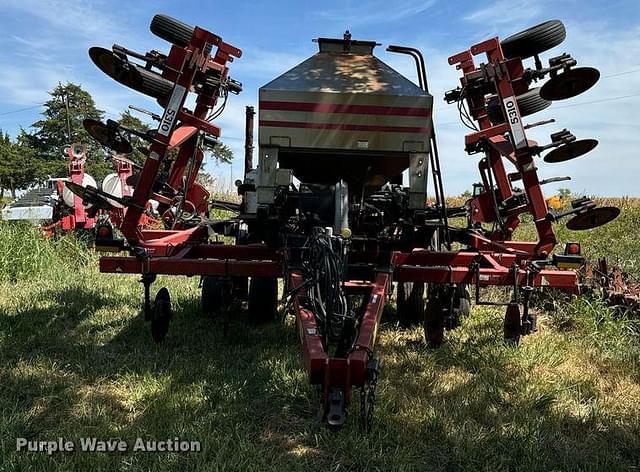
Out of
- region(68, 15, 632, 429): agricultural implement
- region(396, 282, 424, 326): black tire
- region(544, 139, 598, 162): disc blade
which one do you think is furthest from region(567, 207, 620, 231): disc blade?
region(396, 282, 424, 326): black tire

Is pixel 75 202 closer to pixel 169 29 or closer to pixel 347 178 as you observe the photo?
pixel 169 29

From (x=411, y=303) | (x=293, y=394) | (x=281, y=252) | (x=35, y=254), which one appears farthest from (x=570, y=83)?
(x=35, y=254)

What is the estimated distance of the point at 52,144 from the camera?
146 feet

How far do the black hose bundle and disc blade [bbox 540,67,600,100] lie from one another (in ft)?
8.55

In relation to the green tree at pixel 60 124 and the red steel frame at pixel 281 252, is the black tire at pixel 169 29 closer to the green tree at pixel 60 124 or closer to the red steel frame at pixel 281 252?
the red steel frame at pixel 281 252

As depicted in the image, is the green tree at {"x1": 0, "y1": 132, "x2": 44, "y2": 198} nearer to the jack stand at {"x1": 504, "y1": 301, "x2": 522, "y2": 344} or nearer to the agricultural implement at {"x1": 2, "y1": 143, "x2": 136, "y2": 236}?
the agricultural implement at {"x1": 2, "y1": 143, "x2": 136, "y2": 236}

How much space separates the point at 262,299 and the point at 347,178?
5.47 feet

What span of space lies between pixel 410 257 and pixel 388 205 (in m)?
0.86

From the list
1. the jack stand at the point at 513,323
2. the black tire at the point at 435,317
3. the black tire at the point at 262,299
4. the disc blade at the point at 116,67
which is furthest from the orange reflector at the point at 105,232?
the jack stand at the point at 513,323

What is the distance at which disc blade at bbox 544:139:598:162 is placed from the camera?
5066 millimetres

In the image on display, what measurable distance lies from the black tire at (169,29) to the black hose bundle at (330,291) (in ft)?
11.6

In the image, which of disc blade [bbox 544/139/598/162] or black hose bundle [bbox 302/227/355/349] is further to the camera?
disc blade [bbox 544/139/598/162]

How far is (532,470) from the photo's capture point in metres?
3.03

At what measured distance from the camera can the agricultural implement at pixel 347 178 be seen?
4910mm
